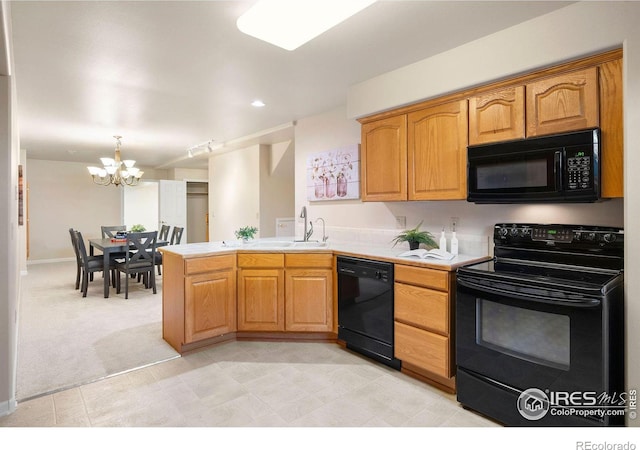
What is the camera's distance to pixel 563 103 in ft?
6.60

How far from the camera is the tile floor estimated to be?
78.6 inches

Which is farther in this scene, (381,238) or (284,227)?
(284,227)

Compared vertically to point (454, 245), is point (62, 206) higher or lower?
higher

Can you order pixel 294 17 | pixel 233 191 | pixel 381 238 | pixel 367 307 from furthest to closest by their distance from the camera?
pixel 233 191
pixel 381 238
pixel 367 307
pixel 294 17

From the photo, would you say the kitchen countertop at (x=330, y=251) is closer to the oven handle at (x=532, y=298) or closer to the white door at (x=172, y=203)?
the oven handle at (x=532, y=298)

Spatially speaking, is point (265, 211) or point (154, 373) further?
point (265, 211)

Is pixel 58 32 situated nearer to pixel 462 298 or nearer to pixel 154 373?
pixel 154 373

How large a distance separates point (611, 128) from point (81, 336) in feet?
14.2

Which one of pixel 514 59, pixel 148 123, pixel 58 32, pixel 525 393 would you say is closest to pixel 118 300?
pixel 148 123

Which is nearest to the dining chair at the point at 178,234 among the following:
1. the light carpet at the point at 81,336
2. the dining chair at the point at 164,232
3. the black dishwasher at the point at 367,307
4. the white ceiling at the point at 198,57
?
the dining chair at the point at 164,232

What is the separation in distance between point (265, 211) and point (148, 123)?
211cm

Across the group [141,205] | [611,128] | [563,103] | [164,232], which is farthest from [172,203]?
[611,128]

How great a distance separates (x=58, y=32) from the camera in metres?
2.21

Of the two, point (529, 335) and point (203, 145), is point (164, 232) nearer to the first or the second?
point (203, 145)
